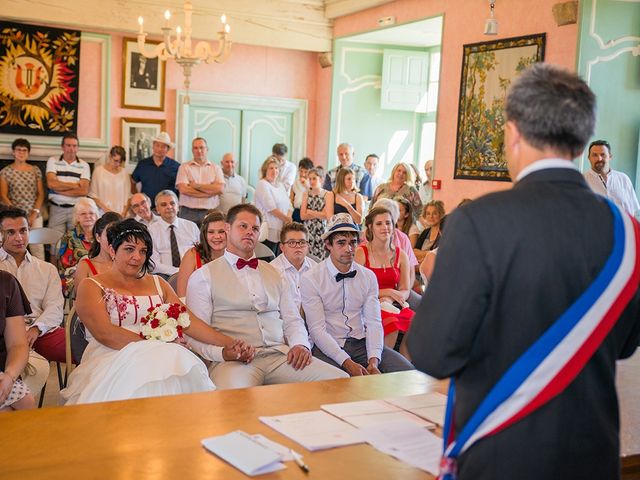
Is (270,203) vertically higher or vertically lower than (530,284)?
lower

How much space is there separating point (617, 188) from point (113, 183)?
5457 mm

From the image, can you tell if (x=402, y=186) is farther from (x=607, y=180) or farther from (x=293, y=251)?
(x=293, y=251)

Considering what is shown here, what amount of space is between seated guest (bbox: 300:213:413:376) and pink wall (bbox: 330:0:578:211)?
11.3ft

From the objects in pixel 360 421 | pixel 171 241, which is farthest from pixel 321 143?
pixel 360 421

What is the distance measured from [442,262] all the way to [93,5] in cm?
888

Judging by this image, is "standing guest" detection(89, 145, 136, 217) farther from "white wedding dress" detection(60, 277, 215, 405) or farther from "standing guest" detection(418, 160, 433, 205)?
"white wedding dress" detection(60, 277, 215, 405)

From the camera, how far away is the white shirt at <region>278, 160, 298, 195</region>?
10000 millimetres

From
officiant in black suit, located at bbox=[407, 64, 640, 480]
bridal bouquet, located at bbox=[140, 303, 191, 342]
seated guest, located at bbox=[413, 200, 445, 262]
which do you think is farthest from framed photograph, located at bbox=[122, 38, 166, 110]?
officiant in black suit, located at bbox=[407, 64, 640, 480]

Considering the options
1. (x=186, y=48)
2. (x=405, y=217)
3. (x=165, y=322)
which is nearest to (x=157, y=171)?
(x=186, y=48)

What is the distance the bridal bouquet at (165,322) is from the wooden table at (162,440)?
39.1 inches

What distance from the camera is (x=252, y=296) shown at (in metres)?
4.19

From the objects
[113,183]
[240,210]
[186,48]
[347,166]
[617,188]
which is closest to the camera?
[240,210]

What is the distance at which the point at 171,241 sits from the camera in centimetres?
643

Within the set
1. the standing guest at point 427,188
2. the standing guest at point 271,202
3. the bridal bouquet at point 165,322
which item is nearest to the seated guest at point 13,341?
the bridal bouquet at point 165,322
